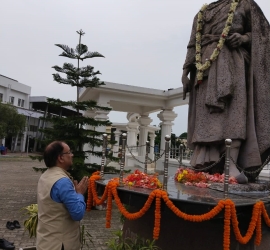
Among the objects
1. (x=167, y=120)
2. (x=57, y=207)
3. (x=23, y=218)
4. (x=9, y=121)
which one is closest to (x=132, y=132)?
(x=167, y=120)

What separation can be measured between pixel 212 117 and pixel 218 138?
0.33 meters

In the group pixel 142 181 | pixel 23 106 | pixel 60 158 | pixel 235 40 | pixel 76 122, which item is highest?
pixel 23 106

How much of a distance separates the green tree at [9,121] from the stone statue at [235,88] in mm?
24779

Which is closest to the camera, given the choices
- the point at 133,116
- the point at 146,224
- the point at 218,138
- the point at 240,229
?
the point at 240,229

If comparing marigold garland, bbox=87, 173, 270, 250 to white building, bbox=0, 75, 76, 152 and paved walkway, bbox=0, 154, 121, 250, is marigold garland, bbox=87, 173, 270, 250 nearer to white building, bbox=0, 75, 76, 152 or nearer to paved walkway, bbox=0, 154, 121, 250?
paved walkway, bbox=0, 154, 121, 250

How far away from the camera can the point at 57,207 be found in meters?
2.73

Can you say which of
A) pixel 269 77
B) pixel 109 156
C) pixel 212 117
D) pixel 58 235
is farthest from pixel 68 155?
pixel 109 156

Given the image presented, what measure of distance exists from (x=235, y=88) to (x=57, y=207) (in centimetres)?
288

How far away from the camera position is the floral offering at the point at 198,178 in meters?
4.04

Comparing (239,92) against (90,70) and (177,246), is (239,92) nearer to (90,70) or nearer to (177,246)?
(177,246)

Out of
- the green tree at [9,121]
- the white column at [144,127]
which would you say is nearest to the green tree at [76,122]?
the white column at [144,127]

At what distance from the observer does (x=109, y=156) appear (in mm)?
8891

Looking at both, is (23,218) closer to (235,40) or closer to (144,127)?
(235,40)

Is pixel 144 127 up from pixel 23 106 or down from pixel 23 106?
down
